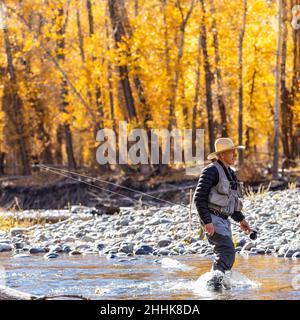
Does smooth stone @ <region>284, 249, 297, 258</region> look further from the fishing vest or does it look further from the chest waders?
the fishing vest

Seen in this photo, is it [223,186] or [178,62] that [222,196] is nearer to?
[223,186]

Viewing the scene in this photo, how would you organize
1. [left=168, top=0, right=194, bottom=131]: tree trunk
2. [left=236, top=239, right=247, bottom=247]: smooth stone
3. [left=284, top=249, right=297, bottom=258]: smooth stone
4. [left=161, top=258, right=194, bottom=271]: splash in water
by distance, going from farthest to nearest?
1. [left=168, top=0, right=194, bottom=131]: tree trunk
2. [left=236, top=239, right=247, bottom=247]: smooth stone
3. [left=284, top=249, right=297, bottom=258]: smooth stone
4. [left=161, top=258, right=194, bottom=271]: splash in water

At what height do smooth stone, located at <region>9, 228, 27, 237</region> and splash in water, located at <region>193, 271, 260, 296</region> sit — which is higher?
splash in water, located at <region>193, 271, 260, 296</region>

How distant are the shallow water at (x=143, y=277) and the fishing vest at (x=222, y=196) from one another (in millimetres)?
921

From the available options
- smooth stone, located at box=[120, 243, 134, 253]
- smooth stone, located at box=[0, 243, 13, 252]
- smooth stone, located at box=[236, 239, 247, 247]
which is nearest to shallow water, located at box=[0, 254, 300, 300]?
smooth stone, located at box=[120, 243, 134, 253]

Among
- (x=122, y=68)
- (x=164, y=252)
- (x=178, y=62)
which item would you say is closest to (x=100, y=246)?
(x=164, y=252)

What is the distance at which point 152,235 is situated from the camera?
15633mm

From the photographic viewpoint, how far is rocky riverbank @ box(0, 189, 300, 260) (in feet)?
44.6

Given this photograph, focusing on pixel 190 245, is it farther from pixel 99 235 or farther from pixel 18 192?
pixel 18 192

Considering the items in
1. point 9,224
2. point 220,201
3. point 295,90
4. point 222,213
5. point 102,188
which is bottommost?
point 102,188

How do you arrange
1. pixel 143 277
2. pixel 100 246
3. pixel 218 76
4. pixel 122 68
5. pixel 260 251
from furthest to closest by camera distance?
pixel 218 76, pixel 122 68, pixel 100 246, pixel 260 251, pixel 143 277

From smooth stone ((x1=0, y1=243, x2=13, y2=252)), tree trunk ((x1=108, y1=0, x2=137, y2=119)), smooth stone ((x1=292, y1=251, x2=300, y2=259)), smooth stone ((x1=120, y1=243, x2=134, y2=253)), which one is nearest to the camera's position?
smooth stone ((x1=292, y1=251, x2=300, y2=259))

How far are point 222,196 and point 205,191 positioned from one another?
0.68ft
